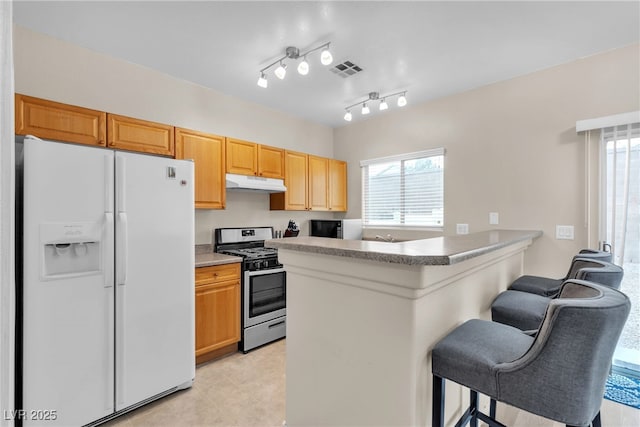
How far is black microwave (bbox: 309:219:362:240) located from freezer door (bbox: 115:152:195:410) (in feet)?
7.08

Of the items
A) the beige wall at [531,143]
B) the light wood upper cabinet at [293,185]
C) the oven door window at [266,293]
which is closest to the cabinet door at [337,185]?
the light wood upper cabinet at [293,185]

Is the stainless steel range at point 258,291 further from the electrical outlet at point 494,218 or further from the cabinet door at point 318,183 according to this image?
the electrical outlet at point 494,218

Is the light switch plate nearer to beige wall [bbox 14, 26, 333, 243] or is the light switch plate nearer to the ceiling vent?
the ceiling vent

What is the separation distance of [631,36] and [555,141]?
869 millimetres

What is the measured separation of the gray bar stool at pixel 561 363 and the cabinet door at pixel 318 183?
10.2 ft

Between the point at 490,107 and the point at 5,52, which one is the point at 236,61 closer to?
the point at 5,52

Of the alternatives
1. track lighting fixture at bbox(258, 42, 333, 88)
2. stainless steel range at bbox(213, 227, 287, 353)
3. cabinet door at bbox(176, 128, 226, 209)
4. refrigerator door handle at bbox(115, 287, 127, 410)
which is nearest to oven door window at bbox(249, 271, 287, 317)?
stainless steel range at bbox(213, 227, 287, 353)

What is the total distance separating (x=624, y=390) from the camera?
216 centimetres

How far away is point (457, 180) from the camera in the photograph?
3.40 metres

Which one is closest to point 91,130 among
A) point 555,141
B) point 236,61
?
point 236,61

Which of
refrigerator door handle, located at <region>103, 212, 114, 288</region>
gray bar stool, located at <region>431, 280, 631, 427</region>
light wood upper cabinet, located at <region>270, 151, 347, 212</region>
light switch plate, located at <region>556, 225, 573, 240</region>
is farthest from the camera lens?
light wood upper cabinet, located at <region>270, 151, 347, 212</region>

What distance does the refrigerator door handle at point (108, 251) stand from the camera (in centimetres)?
188

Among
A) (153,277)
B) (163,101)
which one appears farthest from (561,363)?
(163,101)

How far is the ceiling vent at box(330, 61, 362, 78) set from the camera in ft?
8.84
